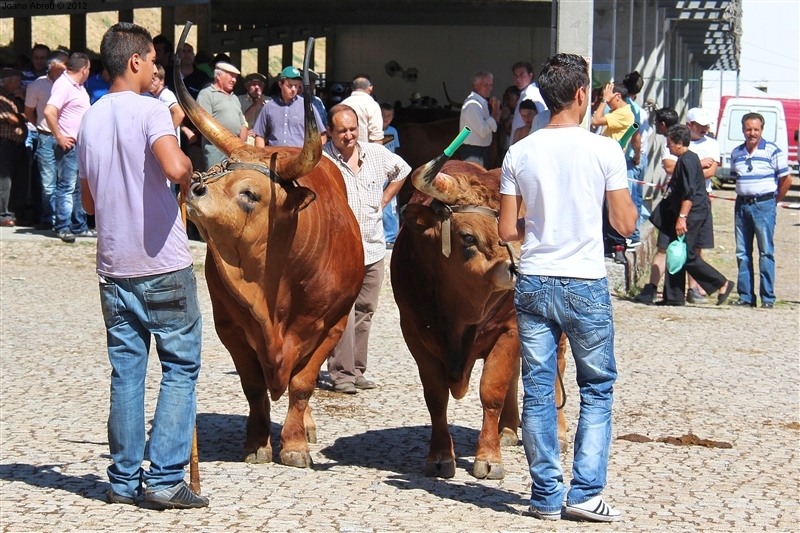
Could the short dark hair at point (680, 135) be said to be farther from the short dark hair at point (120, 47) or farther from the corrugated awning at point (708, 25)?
the corrugated awning at point (708, 25)

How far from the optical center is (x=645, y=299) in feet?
41.9

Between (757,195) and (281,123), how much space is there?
17.0 ft

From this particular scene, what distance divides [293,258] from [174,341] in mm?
1151

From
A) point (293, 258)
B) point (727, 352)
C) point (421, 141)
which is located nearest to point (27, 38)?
point (421, 141)

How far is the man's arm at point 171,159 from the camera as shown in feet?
15.9

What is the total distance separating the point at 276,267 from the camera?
5.96 metres

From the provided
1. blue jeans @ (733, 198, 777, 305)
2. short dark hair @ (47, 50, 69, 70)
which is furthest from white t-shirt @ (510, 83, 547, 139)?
short dark hair @ (47, 50, 69, 70)

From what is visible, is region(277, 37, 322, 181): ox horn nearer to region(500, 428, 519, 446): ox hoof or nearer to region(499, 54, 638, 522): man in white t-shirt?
region(499, 54, 638, 522): man in white t-shirt

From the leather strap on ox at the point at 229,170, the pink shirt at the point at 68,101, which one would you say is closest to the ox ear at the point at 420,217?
the leather strap on ox at the point at 229,170

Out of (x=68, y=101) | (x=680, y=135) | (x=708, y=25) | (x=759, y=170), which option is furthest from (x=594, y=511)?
(x=708, y=25)

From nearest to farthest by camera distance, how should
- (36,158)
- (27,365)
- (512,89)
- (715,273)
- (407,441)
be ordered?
1. (407,441)
2. (27,365)
3. (715,273)
4. (36,158)
5. (512,89)

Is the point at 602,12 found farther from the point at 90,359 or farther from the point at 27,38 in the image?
the point at 27,38

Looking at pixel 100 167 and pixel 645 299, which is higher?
pixel 100 167

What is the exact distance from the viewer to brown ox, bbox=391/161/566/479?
591 cm
